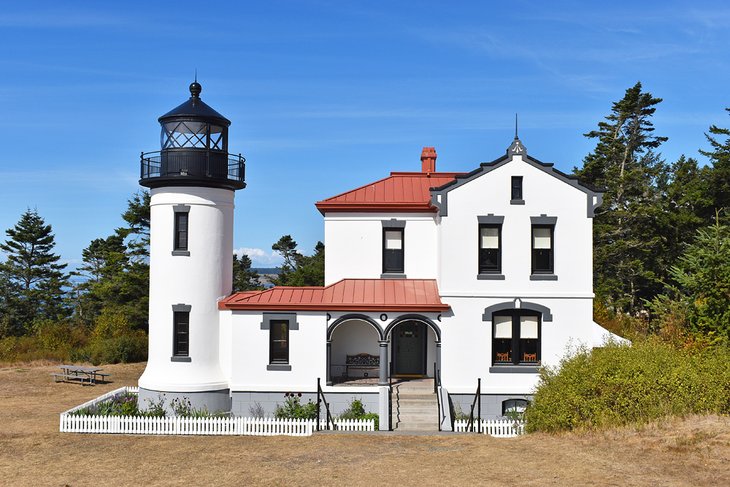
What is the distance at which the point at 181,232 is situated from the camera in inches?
867

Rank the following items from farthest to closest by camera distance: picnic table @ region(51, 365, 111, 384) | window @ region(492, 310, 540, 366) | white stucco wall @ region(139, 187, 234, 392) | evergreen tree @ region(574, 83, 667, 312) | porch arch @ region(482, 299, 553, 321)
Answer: evergreen tree @ region(574, 83, 667, 312) → picnic table @ region(51, 365, 111, 384) → white stucco wall @ region(139, 187, 234, 392) → window @ region(492, 310, 540, 366) → porch arch @ region(482, 299, 553, 321)

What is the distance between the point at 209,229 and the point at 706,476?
15.8m

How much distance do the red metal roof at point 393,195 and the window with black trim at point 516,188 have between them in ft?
9.91

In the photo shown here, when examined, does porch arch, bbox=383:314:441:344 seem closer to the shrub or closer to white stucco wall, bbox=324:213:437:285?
white stucco wall, bbox=324:213:437:285

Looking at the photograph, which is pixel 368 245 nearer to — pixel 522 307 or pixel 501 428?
pixel 522 307

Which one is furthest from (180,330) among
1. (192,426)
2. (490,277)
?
(490,277)

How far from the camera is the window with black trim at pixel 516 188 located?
2156 centimetres

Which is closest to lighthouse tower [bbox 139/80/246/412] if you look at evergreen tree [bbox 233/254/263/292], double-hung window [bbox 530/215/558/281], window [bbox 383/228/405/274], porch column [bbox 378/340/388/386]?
porch column [bbox 378/340/388/386]

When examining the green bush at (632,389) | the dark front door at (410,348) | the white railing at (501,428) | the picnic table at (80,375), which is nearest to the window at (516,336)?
the white railing at (501,428)

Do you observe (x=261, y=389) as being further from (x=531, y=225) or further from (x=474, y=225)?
(x=531, y=225)

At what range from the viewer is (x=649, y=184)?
4650 cm

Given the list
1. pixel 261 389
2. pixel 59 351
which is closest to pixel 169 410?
pixel 261 389

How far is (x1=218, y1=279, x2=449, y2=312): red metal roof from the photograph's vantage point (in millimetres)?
21609

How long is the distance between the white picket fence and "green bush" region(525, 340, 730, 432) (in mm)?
5508
